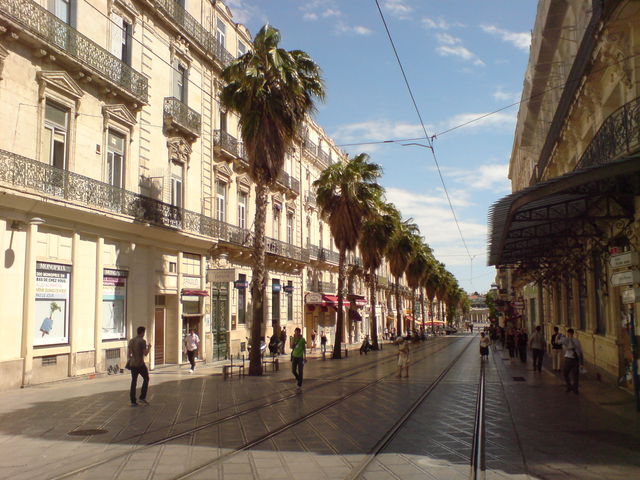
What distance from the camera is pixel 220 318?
2933cm

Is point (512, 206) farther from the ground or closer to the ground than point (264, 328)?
farther from the ground

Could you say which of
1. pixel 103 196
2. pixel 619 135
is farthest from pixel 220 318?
pixel 619 135

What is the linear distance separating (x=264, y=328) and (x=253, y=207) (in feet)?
22.8

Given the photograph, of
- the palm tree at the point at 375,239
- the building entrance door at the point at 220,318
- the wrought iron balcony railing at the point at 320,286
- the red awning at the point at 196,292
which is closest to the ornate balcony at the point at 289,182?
the palm tree at the point at 375,239

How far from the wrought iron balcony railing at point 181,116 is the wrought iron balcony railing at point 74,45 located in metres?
2.04

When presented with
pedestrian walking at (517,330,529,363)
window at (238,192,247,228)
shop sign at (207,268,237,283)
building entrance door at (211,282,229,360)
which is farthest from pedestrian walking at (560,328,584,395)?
window at (238,192,247,228)

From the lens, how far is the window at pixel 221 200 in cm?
2979

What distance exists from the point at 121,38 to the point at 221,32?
384 inches

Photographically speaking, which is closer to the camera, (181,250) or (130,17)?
(130,17)

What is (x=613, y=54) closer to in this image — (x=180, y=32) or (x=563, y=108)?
(x=563, y=108)

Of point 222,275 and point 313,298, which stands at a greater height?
point 222,275

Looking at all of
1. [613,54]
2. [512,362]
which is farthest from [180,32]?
[512,362]

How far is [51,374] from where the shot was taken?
1783 centimetres

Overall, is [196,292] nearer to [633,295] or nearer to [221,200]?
[221,200]
